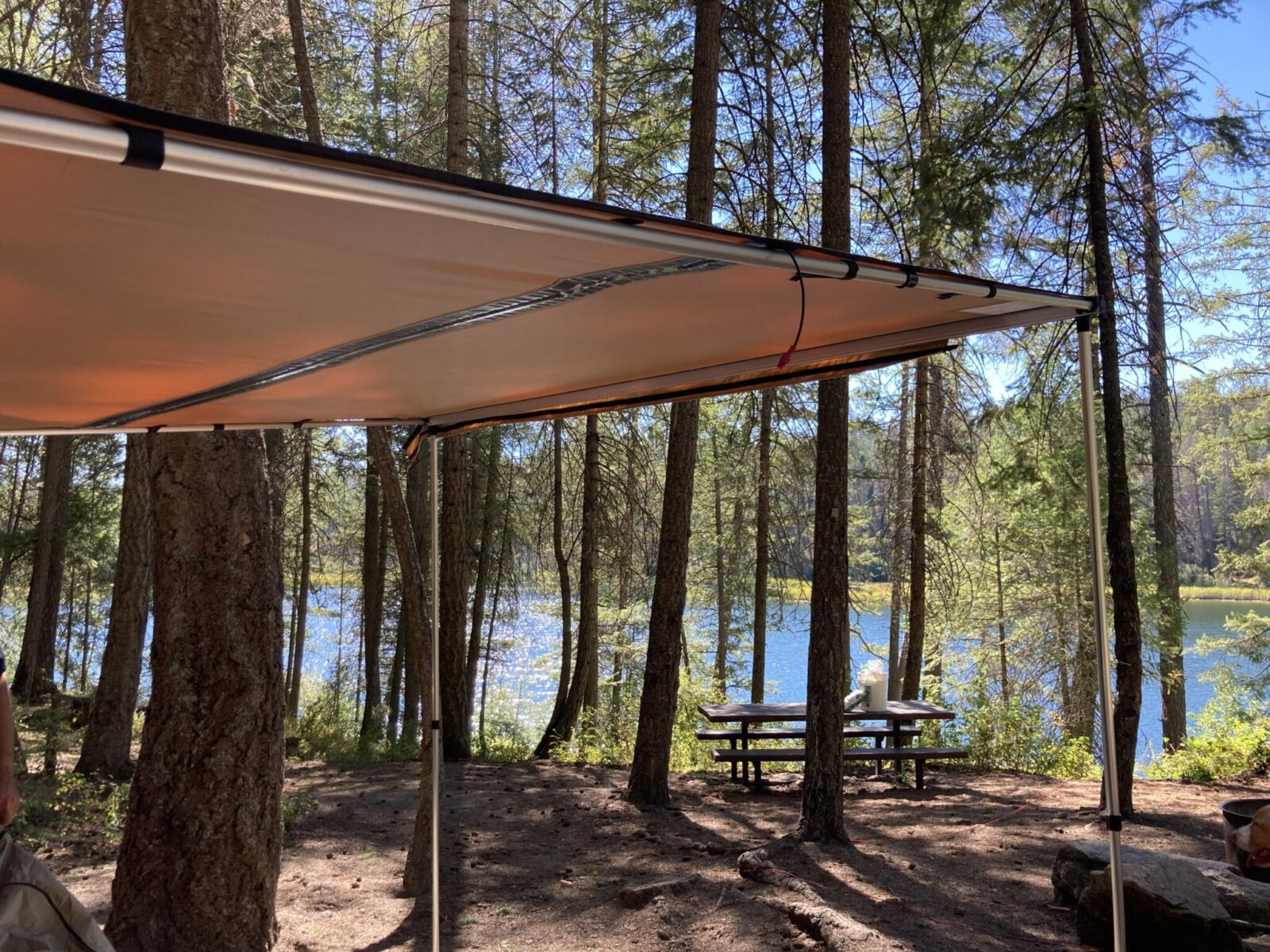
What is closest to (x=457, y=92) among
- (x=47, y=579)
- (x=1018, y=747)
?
(x=47, y=579)

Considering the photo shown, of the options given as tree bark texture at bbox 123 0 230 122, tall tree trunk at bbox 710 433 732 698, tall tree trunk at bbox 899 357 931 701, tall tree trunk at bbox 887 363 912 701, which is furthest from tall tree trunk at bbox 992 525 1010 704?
tree bark texture at bbox 123 0 230 122

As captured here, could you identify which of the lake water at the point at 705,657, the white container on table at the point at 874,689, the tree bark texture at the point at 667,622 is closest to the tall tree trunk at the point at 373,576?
the lake water at the point at 705,657

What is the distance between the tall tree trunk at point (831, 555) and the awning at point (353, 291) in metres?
2.53

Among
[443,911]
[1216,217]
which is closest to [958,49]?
[443,911]

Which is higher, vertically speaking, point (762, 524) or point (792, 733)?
point (762, 524)

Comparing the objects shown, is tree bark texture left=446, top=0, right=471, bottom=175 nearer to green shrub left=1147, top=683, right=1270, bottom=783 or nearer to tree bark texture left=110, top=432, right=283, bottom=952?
tree bark texture left=110, top=432, right=283, bottom=952

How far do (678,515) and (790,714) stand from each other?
2013 mm

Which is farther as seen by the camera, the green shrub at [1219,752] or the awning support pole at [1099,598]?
the green shrub at [1219,752]

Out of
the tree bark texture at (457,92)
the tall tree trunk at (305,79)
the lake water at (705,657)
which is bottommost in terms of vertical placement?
the lake water at (705,657)

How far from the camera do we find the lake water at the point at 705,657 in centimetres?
1786

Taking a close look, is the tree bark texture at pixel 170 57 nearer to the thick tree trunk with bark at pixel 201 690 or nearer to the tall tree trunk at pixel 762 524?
the thick tree trunk with bark at pixel 201 690

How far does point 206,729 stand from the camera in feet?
11.3

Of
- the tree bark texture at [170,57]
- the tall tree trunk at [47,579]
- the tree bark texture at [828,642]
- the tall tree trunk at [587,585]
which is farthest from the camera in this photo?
the tall tree trunk at [587,585]

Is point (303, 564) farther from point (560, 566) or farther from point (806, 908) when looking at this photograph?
point (806, 908)
